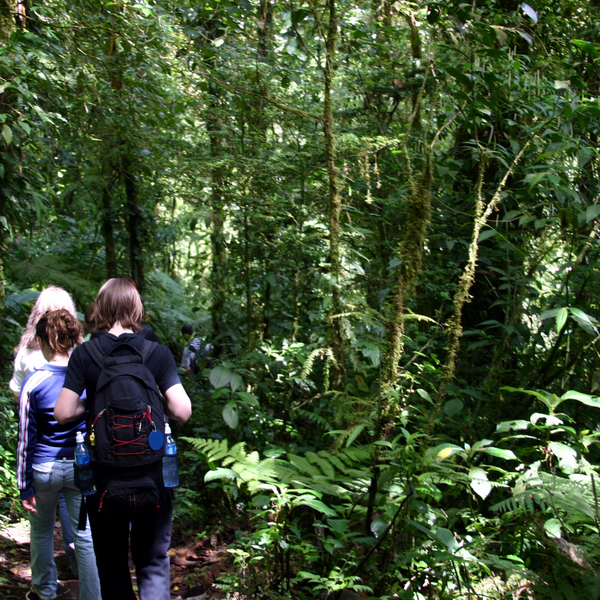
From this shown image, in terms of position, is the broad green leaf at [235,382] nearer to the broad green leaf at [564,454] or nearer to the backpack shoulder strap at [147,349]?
the backpack shoulder strap at [147,349]

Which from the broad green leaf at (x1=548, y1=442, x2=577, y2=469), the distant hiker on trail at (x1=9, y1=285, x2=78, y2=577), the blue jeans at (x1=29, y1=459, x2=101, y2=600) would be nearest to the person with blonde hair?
the distant hiker on trail at (x1=9, y1=285, x2=78, y2=577)

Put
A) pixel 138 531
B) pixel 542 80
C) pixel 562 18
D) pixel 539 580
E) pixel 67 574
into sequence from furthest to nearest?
1. pixel 562 18
2. pixel 542 80
3. pixel 67 574
4. pixel 138 531
5. pixel 539 580

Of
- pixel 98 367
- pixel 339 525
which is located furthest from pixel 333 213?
pixel 339 525

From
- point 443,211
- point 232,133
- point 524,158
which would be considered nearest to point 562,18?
point 524,158

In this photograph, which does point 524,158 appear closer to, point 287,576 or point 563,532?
point 563,532

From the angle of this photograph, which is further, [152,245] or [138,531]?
[152,245]

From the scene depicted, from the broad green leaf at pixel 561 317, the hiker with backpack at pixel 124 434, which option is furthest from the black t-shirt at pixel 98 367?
the broad green leaf at pixel 561 317

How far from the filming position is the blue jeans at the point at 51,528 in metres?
3.20

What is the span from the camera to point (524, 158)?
4.26 metres

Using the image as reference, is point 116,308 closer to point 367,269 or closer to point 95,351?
point 95,351

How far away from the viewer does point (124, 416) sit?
2.44 metres

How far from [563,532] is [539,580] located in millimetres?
449

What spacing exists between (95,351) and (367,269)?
315cm

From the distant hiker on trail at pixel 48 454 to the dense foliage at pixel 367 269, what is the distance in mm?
865
